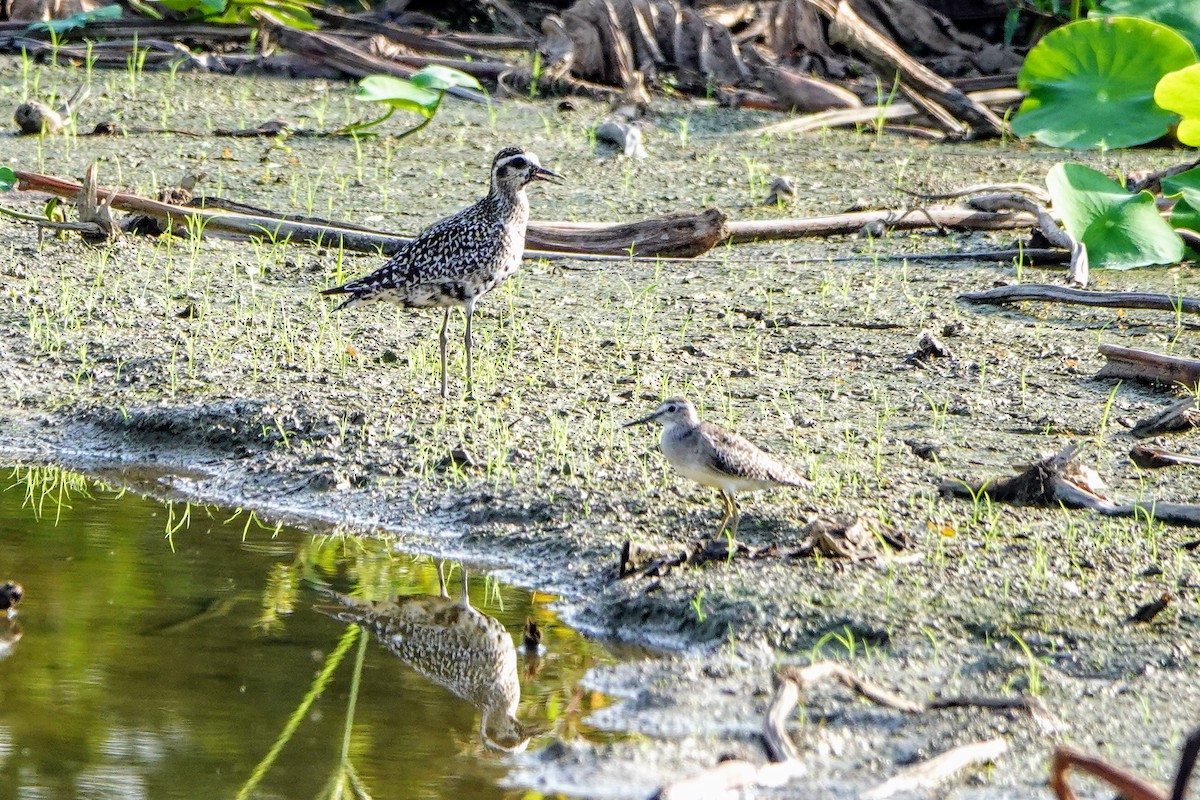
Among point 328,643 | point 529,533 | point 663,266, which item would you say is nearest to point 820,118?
point 663,266

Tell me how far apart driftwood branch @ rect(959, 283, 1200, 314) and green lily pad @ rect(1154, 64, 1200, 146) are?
1.14m

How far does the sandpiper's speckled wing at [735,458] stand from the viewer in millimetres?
5574

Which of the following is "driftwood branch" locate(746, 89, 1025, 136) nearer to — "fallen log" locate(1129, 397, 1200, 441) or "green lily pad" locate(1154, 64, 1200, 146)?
"green lily pad" locate(1154, 64, 1200, 146)

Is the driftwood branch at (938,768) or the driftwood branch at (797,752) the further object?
the driftwood branch at (938,768)

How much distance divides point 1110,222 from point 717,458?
4387mm

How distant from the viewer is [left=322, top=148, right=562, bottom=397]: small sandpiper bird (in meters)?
7.52

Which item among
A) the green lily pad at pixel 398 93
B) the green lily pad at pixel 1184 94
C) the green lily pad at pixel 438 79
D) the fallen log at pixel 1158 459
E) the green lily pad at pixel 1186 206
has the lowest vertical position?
the fallen log at pixel 1158 459

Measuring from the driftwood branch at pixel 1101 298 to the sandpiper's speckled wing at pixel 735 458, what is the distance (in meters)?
3.51

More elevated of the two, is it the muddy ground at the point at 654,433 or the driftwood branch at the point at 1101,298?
the driftwood branch at the point at 1101,298

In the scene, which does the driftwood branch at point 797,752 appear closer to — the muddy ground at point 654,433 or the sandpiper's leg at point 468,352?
the muddy ground at point 654,433

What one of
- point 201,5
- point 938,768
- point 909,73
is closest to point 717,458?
point 938,768

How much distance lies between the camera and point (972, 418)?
7.38m

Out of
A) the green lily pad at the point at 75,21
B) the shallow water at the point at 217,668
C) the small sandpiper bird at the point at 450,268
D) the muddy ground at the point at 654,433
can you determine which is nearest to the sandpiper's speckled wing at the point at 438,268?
the small sandpiper bird at the point at 450,268

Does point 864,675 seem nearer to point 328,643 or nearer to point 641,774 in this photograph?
point 641,774
